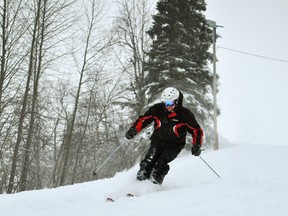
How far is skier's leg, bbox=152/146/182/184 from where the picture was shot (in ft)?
17.7

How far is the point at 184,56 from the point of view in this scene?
1770 centimetres

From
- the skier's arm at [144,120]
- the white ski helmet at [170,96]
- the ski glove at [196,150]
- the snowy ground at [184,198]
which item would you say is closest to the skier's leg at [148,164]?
the snowy ground at [184,198]

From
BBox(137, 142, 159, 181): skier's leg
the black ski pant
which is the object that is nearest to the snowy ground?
BBox(137, 142, 159, 181): skier's leg

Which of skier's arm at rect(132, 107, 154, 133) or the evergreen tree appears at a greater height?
the evergreen tree

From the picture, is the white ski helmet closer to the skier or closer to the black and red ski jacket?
the skier

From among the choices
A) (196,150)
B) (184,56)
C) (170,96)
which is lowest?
(196,150)

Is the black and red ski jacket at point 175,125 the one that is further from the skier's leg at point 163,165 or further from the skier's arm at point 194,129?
the skier's leg at point 163,165

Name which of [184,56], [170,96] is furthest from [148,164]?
[184,56]

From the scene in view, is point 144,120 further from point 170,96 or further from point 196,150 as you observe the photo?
point 196,150

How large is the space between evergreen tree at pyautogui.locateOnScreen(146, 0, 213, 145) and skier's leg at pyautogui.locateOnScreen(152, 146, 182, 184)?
427 inches

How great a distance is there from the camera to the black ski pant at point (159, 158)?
5422 mm

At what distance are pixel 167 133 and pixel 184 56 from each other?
41.7 feet

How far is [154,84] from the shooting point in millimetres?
17312

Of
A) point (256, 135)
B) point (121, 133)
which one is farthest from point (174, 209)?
point (256, 135)
